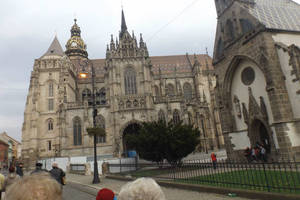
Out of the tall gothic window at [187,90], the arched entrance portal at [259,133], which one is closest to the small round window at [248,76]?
the arched entrance portal at [259,133]

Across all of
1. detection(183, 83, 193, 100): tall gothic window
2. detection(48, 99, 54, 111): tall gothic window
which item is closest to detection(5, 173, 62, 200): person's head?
detection(48, 99, 54, 111): tall gothic window

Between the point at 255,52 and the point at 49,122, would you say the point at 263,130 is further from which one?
the point at 49,122

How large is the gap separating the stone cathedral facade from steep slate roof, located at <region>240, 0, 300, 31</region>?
752 inches

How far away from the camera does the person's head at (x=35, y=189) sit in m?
1.62

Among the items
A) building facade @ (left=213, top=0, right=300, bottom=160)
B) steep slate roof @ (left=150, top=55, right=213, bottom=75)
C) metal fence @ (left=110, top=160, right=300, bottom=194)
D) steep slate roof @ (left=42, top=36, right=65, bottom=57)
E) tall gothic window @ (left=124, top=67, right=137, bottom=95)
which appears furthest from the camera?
steep slate roof @ (left=150, top=55, right=213, bottom=75)

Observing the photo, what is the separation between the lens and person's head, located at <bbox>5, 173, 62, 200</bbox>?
1.62 meters

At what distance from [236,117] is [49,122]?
115ft

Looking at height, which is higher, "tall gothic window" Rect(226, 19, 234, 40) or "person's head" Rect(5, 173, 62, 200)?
"tall gothic window" Rect(226, 19, 234, 40)

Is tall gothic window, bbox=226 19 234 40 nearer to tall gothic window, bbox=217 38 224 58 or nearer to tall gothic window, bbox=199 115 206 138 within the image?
tall gothic window, bbox=217 38 224 58

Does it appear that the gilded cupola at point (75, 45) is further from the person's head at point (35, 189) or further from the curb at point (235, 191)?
the person's head at point (35, 189)

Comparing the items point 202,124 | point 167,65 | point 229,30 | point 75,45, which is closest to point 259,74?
point 229,30

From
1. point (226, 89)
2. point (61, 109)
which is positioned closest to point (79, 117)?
point (61, 109)

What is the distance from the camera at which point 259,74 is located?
1711 cm

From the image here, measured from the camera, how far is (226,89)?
20156mm
